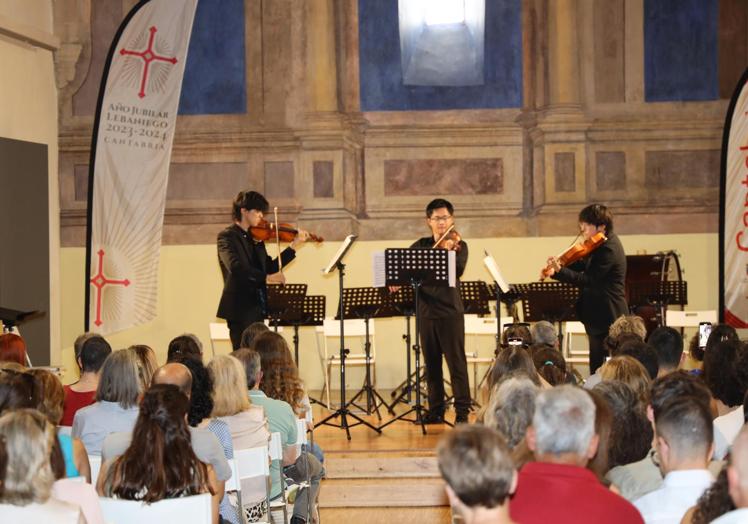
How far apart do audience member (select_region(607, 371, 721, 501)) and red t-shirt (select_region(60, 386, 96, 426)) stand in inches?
121

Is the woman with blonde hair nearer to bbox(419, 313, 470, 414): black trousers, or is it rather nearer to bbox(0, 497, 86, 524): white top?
bbox(0, 497, 86, 524): white top

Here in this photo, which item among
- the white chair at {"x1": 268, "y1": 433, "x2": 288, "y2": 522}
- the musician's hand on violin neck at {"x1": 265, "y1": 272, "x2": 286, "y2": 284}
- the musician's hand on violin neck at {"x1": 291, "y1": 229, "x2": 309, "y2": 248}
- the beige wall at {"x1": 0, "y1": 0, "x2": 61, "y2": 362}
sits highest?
the beige wall at {"x1": 0, "y1": 0, "x2": 61, "y2": 362}

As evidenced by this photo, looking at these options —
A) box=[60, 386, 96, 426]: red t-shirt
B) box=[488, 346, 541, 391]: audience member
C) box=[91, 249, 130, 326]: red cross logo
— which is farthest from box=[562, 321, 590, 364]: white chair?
box=[60, 386, 96, 426]: red t-shirt

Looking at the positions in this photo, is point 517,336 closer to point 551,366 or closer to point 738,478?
point 551,366

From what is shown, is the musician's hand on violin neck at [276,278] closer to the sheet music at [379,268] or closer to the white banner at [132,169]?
the sheet music at [379,268]

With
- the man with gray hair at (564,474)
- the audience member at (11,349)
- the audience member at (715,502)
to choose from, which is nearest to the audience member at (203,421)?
the man with gray hair at (564,474)

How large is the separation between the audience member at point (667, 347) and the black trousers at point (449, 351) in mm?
2458

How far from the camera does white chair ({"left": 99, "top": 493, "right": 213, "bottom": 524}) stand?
392 centimetres

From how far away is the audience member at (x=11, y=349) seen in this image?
6.57 m

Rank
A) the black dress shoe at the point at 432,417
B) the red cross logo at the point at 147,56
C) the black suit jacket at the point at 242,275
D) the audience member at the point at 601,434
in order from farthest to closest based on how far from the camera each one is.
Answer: the red cross logo at the point at 147,56 < the black dress shoe at the point at 432,417 < the black suit jacket at the point at 242,275 < the audience member at the point at 601,434

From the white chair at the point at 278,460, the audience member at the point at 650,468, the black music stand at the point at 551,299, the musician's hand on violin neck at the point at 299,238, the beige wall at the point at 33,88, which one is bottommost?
the white chair at the point at 278,460

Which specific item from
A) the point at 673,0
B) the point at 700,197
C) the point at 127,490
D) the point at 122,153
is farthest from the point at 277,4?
the point at 127,490

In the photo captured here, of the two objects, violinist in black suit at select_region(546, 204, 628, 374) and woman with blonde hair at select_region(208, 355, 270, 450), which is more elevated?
violinist in black suit at select_region(546, 204, 628, 374)

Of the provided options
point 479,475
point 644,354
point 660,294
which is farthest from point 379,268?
point 479,475
